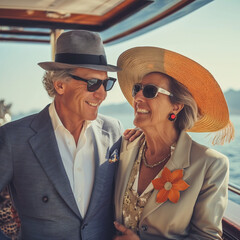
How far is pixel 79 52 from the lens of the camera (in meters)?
1.83

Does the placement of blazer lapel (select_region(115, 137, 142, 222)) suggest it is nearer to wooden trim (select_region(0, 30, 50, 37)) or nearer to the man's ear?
the man's ear

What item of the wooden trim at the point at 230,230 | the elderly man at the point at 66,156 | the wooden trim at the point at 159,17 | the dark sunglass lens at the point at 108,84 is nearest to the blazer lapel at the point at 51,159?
the elderly man at the point at 66,156

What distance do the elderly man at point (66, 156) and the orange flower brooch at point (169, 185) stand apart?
36 cm

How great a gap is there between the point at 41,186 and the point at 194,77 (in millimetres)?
1236

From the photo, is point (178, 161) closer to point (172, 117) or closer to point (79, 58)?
point (172, 117)

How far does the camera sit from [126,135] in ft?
7.40

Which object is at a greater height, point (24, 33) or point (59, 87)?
point (24, 33)

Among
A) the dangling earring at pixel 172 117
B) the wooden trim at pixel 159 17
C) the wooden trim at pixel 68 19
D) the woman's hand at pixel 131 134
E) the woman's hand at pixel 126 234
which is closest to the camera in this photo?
the woman's hand at pixel 126 234

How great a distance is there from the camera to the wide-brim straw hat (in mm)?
1896

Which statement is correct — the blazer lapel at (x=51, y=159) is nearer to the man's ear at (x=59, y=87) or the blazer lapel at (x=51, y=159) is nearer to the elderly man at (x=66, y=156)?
the elderly man at (x=66, y=156)

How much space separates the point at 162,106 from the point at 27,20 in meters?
2.83

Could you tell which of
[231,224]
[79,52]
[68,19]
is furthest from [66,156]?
[68,19]

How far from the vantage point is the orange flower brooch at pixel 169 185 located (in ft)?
5.57

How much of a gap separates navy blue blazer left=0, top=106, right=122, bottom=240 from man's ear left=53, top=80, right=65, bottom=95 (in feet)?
0.81
